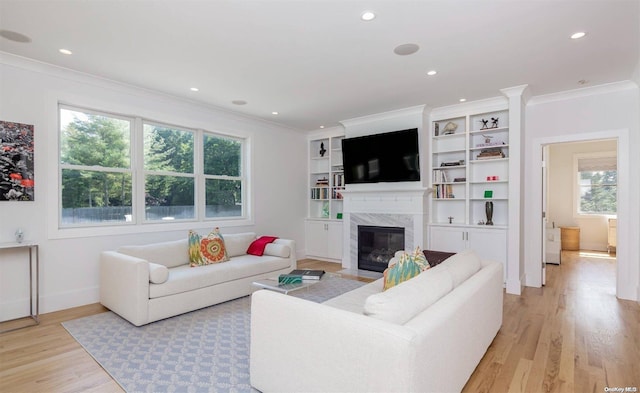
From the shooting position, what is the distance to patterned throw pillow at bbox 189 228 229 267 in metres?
3.92

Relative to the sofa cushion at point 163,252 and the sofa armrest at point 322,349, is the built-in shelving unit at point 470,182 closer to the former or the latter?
the sofa cushion at point 163,252

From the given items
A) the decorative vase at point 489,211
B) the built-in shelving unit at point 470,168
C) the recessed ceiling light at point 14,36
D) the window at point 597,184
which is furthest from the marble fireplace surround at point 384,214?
the window at point 597,184

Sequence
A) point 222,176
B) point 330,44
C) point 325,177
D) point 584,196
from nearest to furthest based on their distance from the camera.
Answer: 1. point 330,44
2. point 222,176
3. point 325,177
4. point 584,196

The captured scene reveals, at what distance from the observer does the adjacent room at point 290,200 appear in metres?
2.12

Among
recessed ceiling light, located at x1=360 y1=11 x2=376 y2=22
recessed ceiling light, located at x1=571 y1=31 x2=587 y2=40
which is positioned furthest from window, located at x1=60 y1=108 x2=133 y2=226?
recessed ceiling light, located at x1=571 y1=31 x2=587 y2=40

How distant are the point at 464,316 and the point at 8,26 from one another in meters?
4.04

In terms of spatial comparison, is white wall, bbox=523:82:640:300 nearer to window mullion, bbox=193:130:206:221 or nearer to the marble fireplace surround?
the marble fireplace surround

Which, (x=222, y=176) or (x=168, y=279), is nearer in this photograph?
(x=168, y=279)

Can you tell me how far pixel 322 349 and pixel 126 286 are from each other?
2.40 metres

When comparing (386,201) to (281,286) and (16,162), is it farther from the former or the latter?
(16,162)

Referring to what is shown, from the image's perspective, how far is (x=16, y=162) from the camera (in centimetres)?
327

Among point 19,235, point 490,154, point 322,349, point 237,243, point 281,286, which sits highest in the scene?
point 490,154

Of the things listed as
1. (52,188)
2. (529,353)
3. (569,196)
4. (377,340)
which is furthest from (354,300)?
(569,196)

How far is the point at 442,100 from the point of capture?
4.66 metres
